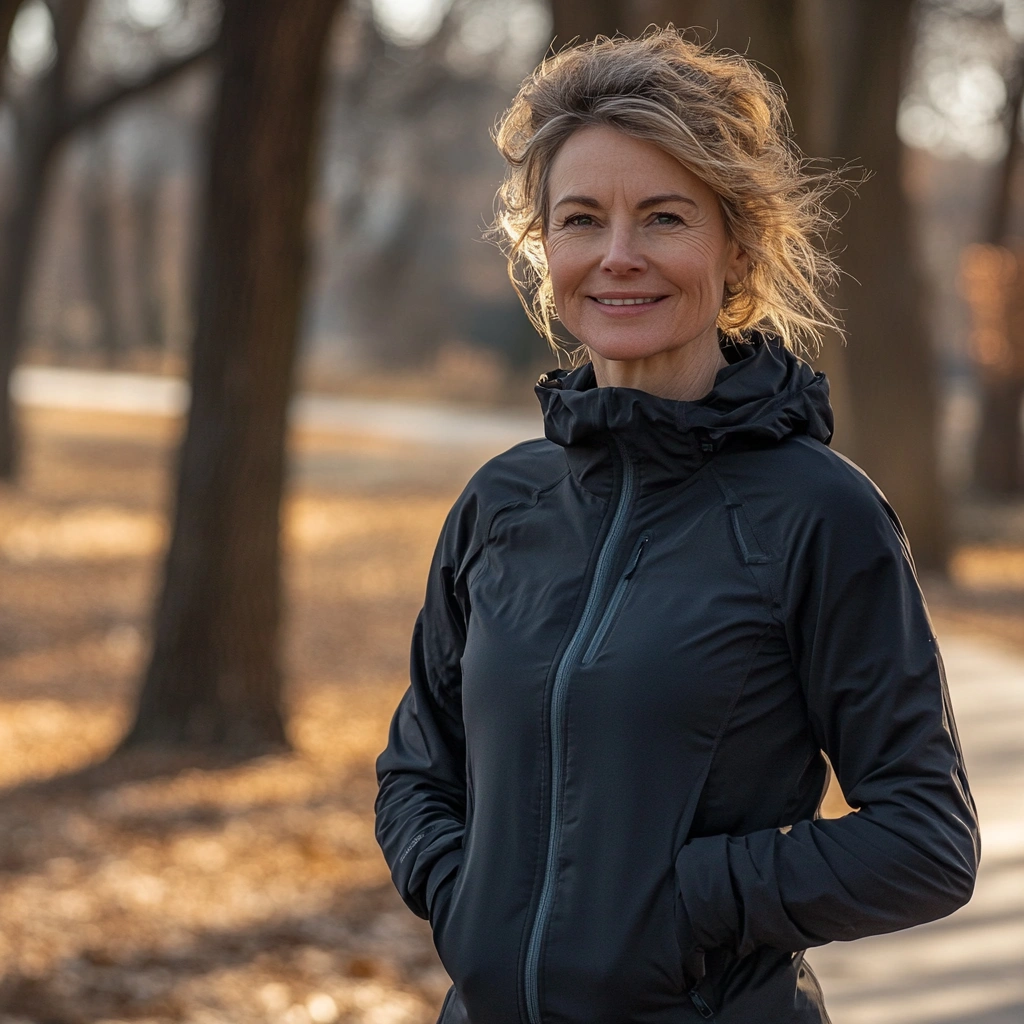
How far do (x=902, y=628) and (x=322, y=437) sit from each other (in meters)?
26.1

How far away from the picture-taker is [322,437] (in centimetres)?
2759

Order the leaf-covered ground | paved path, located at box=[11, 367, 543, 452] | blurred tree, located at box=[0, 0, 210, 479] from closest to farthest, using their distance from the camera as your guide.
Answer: the leaf-covered ground < blurred tree, located at box=[0, 0, 210, 479] < paved path, located at box=[11, 367, 543, 452]

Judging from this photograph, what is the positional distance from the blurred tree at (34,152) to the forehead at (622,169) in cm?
1377

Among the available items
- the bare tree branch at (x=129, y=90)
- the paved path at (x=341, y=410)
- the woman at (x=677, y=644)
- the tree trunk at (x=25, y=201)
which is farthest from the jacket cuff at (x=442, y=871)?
the paved path at (x=341, y=410)

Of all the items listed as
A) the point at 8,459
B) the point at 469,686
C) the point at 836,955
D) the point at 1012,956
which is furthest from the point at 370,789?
the point at 8,459

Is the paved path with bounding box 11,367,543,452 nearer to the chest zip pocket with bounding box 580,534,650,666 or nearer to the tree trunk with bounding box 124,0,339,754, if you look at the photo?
the tree trunk with bounding box 124,0,339,754

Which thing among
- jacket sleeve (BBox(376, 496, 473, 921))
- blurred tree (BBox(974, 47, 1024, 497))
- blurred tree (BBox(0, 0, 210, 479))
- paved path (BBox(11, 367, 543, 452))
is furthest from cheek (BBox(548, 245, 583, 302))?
paved path (BBox(11, 367, 543, 452))

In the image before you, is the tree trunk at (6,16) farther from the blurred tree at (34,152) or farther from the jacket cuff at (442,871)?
the jacket cuff at (442,871)

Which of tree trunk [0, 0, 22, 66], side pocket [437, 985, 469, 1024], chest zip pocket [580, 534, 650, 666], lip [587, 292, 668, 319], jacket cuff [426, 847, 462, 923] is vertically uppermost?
tree trunk [0, 0, 22, 66]

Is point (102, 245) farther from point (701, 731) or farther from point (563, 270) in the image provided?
point (701, 731)

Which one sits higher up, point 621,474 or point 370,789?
point 621,474

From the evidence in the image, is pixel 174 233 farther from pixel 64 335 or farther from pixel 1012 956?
pixel 1012 956

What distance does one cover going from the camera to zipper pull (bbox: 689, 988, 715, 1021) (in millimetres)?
1964

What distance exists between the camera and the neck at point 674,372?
219 centimetres
